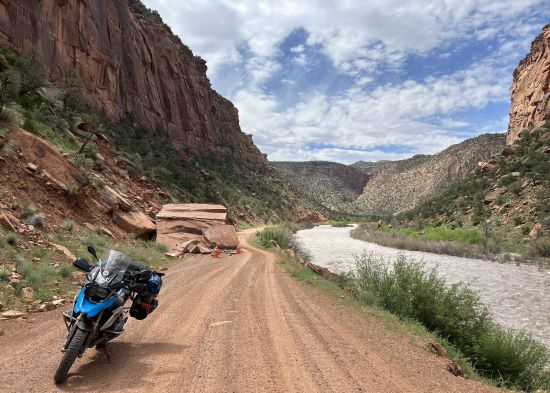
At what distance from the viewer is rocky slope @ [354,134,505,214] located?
366ft

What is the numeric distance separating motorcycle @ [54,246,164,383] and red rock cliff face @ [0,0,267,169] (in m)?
32.4

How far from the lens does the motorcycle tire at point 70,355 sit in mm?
4758

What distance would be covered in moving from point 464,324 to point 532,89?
63156 mm

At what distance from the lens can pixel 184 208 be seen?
2641 cm

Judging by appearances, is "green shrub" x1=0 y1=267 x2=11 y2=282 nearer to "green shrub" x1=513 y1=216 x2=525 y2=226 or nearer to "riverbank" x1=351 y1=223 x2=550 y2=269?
"riverbank" x1=351 y1=223 x2=550 y2=269

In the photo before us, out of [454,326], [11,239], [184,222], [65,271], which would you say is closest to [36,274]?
[65,271]

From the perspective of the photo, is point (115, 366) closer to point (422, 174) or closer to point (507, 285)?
point (507, 285)

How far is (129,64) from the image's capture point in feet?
183

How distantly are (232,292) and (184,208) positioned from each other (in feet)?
53.7

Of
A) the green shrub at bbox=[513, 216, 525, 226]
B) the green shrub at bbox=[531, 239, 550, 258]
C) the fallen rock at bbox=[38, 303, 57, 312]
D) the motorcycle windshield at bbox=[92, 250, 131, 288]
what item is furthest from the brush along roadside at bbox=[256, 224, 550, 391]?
the green shrub at bbox=[513, 216, 525, 226]

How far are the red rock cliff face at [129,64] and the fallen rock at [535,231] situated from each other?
40.7 metres

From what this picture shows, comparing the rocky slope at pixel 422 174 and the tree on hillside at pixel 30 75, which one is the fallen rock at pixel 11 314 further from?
the rocky slope at pixel 422 174

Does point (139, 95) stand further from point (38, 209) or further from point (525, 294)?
point (525, 294)

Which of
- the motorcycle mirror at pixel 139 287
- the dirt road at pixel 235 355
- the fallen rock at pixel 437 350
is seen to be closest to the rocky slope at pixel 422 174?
the fallen rock at pixel 437 350
